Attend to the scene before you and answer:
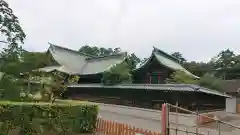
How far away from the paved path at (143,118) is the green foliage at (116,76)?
3.06 meters

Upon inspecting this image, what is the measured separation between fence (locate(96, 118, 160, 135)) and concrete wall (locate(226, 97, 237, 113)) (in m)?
20.3

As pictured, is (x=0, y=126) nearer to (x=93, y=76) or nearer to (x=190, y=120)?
(x=190, y=120)

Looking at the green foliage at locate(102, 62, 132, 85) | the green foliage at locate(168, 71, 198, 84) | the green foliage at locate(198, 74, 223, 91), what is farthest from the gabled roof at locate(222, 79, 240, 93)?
the green foliage at locate(102, 62, 132, 85)

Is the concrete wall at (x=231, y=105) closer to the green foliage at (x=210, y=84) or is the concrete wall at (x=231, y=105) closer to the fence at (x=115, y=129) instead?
the green foliage at (x=210, y=84)

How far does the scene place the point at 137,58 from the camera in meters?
65.4


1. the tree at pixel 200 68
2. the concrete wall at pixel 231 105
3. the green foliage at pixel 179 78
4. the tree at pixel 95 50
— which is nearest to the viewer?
the green foliage at pixel 179 78

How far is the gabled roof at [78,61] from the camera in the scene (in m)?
35.0

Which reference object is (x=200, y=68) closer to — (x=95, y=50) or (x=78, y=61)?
(x=78, y=61)

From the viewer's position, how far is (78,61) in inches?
1615

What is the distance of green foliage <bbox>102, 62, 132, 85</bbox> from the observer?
2725 centimetres

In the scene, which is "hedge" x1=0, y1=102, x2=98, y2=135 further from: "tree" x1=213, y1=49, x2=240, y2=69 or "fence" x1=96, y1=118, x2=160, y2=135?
"tree" x1=213, y1=49, x2=240, y2=69

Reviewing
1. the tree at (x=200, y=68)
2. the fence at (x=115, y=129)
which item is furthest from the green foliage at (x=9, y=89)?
the tree at (x=200, y=68)

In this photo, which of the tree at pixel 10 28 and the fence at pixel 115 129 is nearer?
the fence at pixel 115 129

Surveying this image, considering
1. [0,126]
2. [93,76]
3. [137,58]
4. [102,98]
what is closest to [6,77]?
[0,126]
